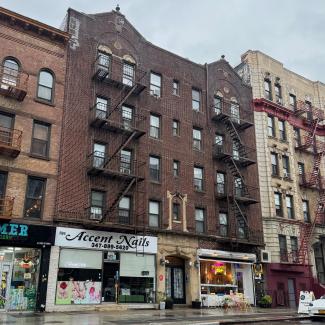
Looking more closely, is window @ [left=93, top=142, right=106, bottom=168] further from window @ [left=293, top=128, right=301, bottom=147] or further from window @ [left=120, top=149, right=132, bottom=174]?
window @ [left=293, top=128, right=301, bottom=147]

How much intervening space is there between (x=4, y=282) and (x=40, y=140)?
319 inches

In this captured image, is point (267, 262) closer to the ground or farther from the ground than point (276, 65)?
closer to the ground

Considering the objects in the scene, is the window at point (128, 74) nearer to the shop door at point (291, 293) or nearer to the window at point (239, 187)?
the window at point (239, 187)

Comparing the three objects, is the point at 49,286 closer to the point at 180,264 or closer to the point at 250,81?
the point at 180,264

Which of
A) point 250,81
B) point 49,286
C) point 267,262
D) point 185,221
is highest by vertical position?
point 250,81

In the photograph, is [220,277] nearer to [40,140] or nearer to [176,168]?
[176,168]

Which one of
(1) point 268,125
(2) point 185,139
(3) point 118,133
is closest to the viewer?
(3) point 118,133

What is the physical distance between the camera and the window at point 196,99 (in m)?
32.2

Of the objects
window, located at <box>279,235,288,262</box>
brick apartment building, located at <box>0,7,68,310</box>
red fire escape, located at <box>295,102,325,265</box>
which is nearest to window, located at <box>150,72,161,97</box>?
brick apartment building, located at <box>0,7,68,310</box>

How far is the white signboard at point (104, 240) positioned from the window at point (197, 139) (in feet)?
27.8

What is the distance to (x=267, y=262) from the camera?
3112 centimetres

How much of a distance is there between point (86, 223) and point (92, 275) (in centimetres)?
312

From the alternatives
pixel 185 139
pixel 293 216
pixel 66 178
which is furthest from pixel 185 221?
pixel 293 216

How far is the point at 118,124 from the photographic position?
2595 cm
